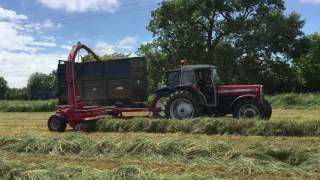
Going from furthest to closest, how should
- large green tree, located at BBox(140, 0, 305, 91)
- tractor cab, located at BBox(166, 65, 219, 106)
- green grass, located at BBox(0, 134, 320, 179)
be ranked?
large green tree, located at BBox(140, 0, 305, 91), tractor cab, located at BBox(166, 65, 219, 106), green grass, located at BBox(0, 134, 320, 179)

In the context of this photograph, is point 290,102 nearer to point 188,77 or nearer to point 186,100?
point 188,77

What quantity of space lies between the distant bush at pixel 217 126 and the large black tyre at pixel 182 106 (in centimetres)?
130

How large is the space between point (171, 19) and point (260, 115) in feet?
106

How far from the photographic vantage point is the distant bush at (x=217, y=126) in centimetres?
1470

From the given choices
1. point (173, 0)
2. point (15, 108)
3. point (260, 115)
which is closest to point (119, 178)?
point (260, 115)

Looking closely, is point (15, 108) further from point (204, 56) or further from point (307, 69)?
point (307, 69)

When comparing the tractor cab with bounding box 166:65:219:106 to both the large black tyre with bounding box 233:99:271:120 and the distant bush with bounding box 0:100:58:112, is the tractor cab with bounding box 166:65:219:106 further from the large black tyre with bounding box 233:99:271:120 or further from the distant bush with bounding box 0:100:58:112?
Answer: the distant bush with bounding box 0:100:58:112

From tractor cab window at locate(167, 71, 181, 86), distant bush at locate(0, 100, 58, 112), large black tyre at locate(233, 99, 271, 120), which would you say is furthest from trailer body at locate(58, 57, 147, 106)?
distant bush at locate(0, 100, 58, 112)

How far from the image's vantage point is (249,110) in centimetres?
1702

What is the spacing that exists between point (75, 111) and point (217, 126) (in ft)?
16.5

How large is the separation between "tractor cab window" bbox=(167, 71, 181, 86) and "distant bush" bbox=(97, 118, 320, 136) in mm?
2033

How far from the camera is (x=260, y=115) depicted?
1675 cm

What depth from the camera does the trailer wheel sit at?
659 inches

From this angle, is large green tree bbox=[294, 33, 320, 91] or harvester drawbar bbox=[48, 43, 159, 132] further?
large green tree bbox=[294, 33, 320, 91]
